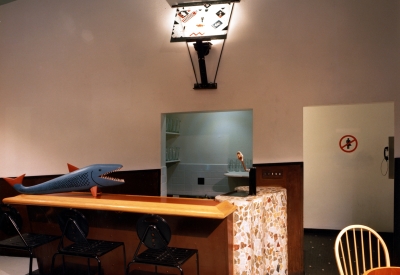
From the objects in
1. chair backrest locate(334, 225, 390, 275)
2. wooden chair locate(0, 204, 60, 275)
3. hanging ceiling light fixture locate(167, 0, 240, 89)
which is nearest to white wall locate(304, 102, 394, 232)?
chair backrest locate(334, 225, 390, 275)

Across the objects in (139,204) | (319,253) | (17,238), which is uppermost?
(139,204)

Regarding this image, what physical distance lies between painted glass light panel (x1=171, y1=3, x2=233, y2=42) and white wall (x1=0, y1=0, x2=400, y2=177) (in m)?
0.12

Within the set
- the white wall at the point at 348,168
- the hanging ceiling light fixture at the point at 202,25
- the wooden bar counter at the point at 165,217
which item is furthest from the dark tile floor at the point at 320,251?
the hanging ceiling light fixture at the point at 202,25

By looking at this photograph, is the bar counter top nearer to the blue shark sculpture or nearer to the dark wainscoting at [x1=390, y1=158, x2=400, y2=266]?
the blue shark sculpture

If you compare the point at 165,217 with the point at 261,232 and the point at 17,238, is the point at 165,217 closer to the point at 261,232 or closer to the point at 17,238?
the point at 261,232

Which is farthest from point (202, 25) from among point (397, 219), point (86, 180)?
point (397, 219)

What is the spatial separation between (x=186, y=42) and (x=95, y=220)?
2387 millimetres

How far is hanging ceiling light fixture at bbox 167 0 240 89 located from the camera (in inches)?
159

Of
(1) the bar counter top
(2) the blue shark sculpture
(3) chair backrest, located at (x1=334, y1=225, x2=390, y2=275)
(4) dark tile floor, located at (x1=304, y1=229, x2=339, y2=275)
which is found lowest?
(4) dark tile floor, located at (x1=304, y1=229, x2=339, y2=275)

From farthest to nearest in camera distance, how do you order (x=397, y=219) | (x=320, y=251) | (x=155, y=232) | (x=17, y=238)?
1. (x=320, y=251)
2. (x=397, y=219)
3. (x=17, y=238)
4. (x=155, y=232)

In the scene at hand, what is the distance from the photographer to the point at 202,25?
409cm

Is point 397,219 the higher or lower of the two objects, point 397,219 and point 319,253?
the higher

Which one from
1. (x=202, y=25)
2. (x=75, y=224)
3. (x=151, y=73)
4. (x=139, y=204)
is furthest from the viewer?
(x=151, y=73)

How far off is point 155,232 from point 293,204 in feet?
5.96
